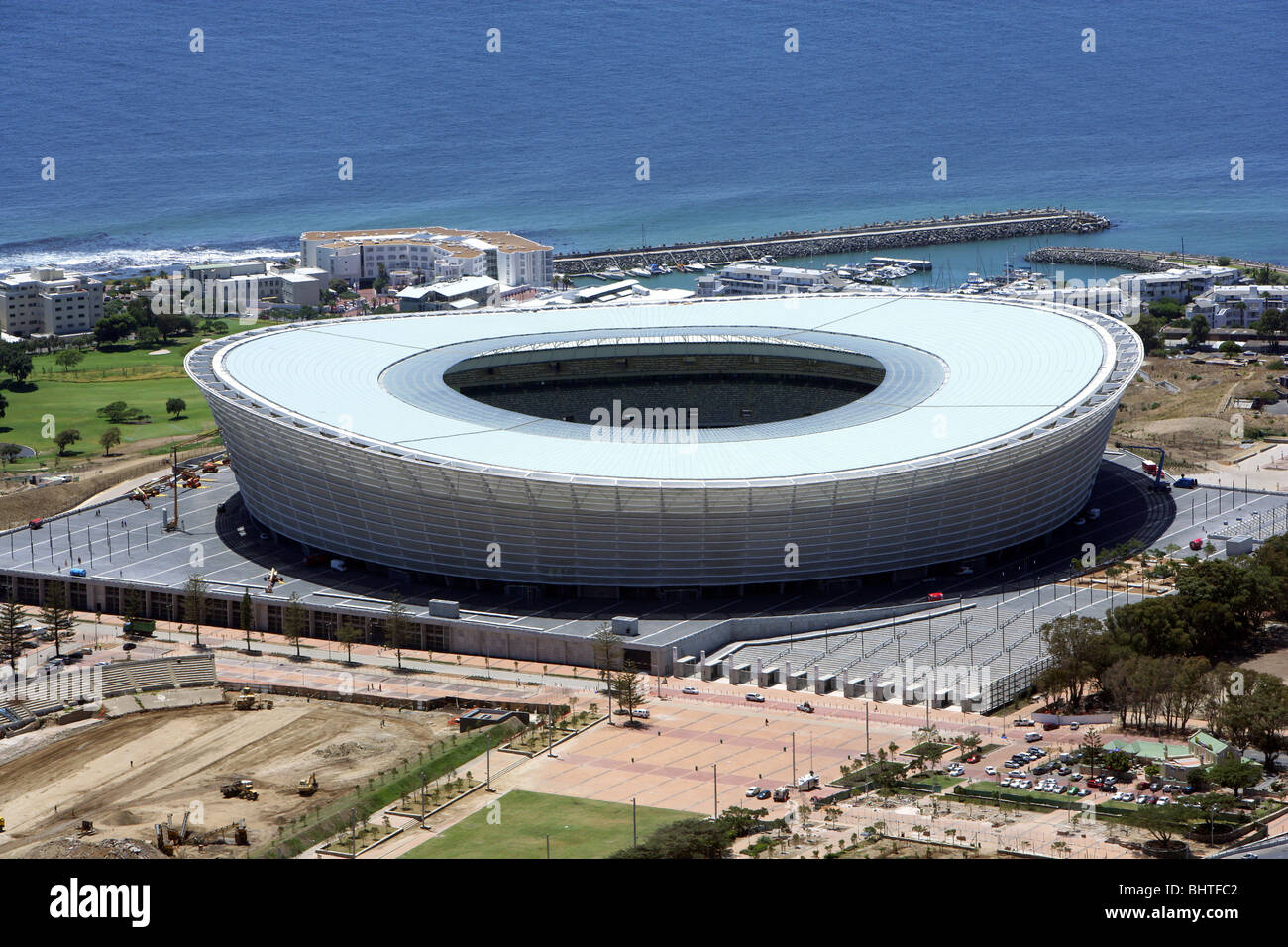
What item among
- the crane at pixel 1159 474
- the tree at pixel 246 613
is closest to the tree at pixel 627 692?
the tree at pixel 246 613

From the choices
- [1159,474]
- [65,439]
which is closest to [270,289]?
[65,439]

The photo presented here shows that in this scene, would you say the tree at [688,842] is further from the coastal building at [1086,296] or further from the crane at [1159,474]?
the coastal building at [1086,296]

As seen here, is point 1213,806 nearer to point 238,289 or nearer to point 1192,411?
point 1192,411

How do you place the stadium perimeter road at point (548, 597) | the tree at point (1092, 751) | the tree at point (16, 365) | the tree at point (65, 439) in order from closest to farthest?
the tree at point (1092, 751) < the stadium perimeter road at point (548, 597) < the tree at point (65, 439) < the tree at point (16, 365)

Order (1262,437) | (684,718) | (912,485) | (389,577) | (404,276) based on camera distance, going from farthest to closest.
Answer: (404,276) < (1262,437) < (389,577) < (912,485) < (684,718)

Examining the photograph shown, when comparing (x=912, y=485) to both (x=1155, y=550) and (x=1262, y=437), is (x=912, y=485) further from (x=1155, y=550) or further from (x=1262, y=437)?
(x=1262, y=437)
